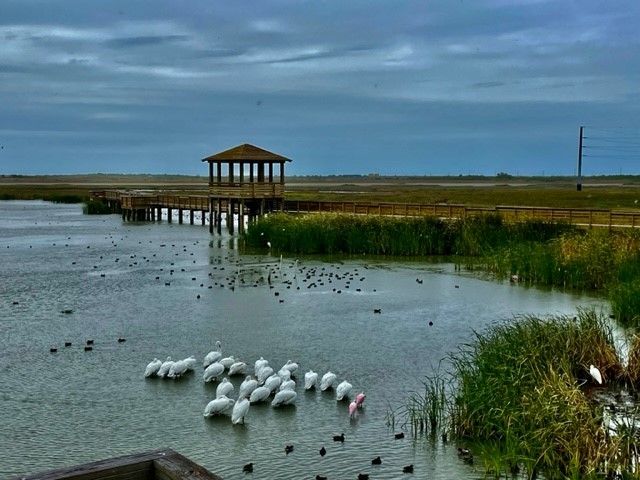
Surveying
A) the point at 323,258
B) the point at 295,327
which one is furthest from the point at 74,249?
the point at 295,327

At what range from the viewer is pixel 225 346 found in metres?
19.3

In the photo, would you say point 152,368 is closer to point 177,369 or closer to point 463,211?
point 177,369

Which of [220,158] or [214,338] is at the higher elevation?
[220,158]

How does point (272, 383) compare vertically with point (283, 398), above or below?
above

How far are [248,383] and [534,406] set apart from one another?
5474mm

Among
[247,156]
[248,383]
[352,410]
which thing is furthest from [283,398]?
[247,156]

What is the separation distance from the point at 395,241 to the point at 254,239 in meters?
8.72

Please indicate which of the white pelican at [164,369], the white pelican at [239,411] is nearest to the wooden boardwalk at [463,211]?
the white pelican at [164,369]

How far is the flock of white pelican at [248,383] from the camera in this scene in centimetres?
1364

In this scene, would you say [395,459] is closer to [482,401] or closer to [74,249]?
[482,401]

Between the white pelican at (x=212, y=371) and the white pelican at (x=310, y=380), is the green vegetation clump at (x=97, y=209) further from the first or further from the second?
the white pelican at (x=310, y=380)

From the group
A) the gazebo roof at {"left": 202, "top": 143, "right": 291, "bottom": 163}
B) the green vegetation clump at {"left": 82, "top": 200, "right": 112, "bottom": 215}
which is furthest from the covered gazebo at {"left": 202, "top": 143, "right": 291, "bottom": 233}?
the green vegetation clump at {"left": 82, "top": 200, "right": 112, "bottom": 215}

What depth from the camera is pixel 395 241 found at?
3900 centimetres

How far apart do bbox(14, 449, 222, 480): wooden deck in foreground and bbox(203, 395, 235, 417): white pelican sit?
22.6 ft
